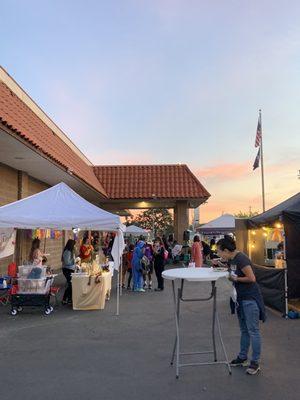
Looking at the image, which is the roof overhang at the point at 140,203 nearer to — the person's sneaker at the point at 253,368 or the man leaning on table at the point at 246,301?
the man leaning on table at the point at 246,301

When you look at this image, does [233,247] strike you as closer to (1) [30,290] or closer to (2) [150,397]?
(2) [150,397]

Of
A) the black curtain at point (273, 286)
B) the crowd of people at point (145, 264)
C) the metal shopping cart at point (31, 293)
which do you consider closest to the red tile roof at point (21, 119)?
the metal shopping cart at point (31, 293)

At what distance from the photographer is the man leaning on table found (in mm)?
5273

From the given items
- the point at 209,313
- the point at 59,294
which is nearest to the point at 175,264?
the point at 59,294

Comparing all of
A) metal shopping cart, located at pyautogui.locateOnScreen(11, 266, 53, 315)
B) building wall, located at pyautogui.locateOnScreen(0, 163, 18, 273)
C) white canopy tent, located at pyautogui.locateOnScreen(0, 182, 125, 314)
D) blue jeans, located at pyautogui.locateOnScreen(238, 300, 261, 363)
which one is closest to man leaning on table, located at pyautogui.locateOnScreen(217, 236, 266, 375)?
blue jeans, located at pyautogui.locateOnScreen(238, 300, 261, 363)

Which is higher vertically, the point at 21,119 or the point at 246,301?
the point at 21,119

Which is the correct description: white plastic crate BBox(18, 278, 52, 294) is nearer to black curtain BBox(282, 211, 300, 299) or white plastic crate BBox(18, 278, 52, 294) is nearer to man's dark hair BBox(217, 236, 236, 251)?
man's dark hair BBox(217, 236, 236, 251)

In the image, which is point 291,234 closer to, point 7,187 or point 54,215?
point 54,215

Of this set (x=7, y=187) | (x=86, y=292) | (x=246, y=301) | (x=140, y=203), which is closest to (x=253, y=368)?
(x=246, y=301)

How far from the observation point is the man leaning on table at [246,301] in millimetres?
5273

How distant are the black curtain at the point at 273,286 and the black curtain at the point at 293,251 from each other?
0.27m

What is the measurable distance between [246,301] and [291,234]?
19.8ft

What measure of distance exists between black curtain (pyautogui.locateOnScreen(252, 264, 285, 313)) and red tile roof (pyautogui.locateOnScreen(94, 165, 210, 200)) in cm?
1322

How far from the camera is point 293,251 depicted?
10.6 m
